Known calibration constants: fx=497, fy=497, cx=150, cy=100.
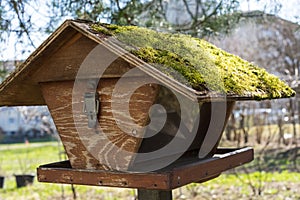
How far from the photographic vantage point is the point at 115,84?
189 centimetres

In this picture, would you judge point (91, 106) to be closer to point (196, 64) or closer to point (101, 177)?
point (101, 177)

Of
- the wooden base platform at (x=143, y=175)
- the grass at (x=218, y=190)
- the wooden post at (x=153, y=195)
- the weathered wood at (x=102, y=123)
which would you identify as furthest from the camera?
the grass at (x=218, y=190)

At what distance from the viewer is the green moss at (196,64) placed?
5.73 feet

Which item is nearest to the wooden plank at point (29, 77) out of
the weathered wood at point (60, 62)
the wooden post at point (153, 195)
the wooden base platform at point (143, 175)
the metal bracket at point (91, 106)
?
the weathered wood at point (60, 62)

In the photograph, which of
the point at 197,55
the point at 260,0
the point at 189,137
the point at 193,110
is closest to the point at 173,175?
the point at 197,55

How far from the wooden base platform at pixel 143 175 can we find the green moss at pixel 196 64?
0.32 meters

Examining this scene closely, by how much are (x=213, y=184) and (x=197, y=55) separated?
4723mm

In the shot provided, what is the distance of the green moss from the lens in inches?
68.7

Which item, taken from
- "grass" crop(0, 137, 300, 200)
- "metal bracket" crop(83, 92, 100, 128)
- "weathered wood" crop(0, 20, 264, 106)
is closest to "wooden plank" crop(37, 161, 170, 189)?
"metal bracket" crop(83, 92, 100, 128)

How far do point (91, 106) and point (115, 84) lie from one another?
138 mm

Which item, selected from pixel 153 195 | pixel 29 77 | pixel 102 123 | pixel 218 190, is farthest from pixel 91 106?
pixel 218 190

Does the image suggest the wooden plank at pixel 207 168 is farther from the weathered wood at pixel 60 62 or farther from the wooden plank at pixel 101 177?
the weathered wood at pixel 60 62

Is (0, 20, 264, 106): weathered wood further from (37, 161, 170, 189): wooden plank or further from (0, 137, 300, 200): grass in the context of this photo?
(0, 137, 300, 200): grass

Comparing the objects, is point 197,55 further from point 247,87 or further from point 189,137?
point 189,137
